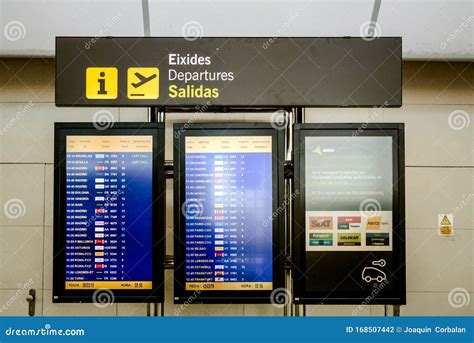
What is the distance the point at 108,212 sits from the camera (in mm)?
2447

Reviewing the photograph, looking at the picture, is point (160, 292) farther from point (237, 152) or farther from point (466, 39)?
point (466, 39)

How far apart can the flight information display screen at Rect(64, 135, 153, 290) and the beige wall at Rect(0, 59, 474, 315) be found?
70cm

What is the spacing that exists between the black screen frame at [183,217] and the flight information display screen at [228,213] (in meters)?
0.02

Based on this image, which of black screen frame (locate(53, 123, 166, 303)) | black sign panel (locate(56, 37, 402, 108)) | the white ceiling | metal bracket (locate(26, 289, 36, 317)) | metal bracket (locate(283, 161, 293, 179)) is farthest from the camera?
metal bracket (locate(26, 289, 36, 317))

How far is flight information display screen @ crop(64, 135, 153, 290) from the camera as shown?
2.42 meters

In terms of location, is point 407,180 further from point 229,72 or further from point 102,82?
point 102,82

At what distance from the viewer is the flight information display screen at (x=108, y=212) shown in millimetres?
2420

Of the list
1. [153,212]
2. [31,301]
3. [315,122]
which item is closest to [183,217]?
[153,212]

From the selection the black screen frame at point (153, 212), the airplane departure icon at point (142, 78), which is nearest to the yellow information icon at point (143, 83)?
the airplane departure icon at point (142, 78)

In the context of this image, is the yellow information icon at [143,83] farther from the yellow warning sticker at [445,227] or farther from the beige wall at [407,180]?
the yellow warning sticker at [445,227]

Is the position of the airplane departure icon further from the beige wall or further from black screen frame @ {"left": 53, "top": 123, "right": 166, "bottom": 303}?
the beige wall

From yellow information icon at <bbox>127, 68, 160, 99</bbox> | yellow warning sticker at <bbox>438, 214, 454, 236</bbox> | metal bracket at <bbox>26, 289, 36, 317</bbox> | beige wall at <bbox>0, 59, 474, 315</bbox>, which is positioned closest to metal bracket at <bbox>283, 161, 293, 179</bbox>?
beige wall at <bbox>0, 59, 474, 315</bbox>

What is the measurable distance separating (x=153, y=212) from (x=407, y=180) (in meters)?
1.79
